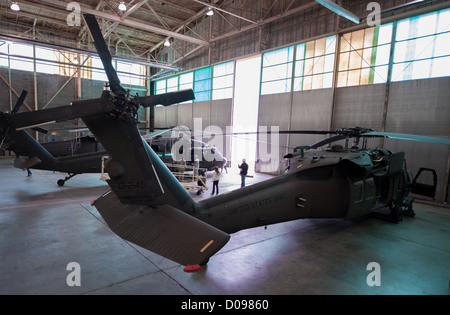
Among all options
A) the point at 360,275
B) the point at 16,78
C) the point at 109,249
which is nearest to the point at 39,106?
the point at 16,78

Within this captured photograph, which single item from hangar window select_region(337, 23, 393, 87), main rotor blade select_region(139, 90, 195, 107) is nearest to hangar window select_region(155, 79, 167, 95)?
hangar window select_region(337, 23, 393, 87)

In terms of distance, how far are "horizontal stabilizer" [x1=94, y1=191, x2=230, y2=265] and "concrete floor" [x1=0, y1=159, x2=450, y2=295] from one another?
54.0 inches

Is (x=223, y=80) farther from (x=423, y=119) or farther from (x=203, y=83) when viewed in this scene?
(x=423, y=119)

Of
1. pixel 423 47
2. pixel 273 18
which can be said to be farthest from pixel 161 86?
pixel 423 47

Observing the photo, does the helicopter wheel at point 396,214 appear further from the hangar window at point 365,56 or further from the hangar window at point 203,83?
the hangar window at point 203,83

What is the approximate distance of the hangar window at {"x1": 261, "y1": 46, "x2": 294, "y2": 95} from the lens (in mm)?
18047

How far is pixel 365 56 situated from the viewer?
14359 millimetres

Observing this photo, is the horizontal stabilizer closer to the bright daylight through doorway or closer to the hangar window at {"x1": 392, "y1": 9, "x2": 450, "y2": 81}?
the hangar window at {"x1": 392, "y1": 9, "x2": 450, "y2": 81}

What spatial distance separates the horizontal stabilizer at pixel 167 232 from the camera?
134 inches

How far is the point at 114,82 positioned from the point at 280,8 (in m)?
18.1

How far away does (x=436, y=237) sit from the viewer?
7.62 m

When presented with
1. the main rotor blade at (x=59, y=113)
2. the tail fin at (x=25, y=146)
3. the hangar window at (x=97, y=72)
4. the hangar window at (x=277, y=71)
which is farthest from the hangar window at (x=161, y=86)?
the main rotor blade at (x=59, y=113)

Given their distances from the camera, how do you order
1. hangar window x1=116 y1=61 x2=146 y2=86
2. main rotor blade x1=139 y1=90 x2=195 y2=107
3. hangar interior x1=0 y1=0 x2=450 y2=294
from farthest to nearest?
hangar window x1=116 y1=61 x2=146 y2=86, hangar interior x1=0 y1=0 x2=450 y2=294, main rotor blade x1=139 y1=90 x2=195 y2=107

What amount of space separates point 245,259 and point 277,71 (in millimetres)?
16078
